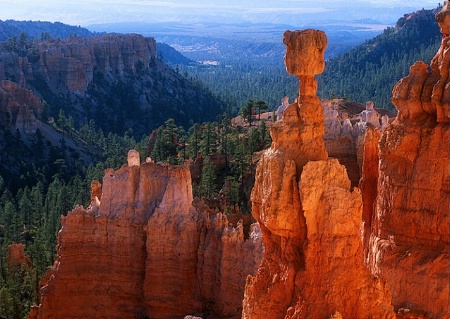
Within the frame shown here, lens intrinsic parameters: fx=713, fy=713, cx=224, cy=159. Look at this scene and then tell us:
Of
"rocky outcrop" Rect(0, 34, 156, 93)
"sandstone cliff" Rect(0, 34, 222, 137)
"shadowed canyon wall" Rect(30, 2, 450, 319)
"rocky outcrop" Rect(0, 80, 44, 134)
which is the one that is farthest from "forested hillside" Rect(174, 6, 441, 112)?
"shadowed canyon wall" Rect(30, 2, 450, 319)

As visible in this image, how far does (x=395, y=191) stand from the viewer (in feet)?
37.4

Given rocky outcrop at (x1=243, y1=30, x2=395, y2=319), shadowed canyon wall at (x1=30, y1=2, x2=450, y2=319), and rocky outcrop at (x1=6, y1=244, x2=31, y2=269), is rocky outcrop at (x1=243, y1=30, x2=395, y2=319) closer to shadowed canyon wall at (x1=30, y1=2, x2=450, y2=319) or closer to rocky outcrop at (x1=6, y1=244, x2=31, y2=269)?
shadowed canyon wall at (x1=30, y1=2, x2=450, y2=319)

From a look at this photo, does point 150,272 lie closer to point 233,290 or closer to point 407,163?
point 233,290

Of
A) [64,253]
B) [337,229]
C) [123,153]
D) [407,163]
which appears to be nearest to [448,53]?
[407,163]

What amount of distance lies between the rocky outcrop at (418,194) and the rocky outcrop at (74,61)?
261ft

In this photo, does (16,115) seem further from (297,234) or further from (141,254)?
(297,234)

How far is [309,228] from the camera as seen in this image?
27.5 feet

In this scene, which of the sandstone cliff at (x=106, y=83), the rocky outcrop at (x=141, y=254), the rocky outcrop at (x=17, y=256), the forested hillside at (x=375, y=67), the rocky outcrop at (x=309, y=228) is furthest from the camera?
the sandstone cliff at (x=106, y=83)

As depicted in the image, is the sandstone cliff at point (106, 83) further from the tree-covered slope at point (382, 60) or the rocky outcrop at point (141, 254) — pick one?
the rocky outcrop at point (141, 254)

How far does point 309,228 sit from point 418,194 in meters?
3.48

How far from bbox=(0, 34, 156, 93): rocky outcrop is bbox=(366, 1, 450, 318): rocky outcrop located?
3134 inches

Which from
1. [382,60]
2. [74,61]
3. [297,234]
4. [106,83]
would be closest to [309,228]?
[297,234]

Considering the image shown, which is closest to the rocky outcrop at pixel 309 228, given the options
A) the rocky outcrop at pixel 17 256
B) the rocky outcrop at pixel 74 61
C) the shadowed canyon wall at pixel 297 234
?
the shadowed canyon wall at pixel 297 234

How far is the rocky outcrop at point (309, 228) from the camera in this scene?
27.2 ft
